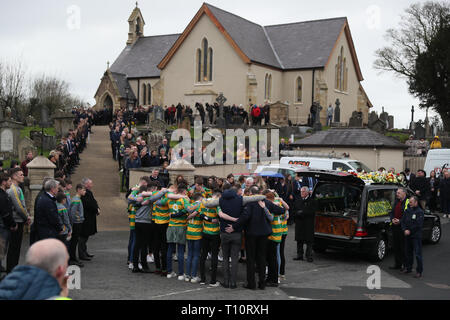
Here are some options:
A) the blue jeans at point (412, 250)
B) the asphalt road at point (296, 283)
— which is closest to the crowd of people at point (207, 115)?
the asphalt road at point (296, 283)

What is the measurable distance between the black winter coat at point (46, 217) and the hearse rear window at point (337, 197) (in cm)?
670

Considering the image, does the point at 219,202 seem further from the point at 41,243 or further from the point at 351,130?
the point at 351,130

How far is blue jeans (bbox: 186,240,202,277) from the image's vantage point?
9023mm

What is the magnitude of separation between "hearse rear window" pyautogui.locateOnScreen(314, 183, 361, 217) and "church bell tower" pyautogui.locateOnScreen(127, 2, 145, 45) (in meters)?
53.5

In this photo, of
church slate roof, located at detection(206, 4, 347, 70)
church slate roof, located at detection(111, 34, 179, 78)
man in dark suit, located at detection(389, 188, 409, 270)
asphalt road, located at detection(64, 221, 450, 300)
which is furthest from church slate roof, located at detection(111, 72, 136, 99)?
man in dark suit, located at detection(389, 188, 409, 270)

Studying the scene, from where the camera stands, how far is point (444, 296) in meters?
8.48

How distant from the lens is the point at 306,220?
11219 millimetres

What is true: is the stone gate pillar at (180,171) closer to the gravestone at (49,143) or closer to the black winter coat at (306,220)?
the black winter coat at (306,220)

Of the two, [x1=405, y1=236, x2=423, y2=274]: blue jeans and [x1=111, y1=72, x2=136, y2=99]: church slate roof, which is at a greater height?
[x1=111, y1=72, x2=136, y2=99]: church slate roof

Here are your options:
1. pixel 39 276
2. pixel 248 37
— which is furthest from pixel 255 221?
pixel 248 37

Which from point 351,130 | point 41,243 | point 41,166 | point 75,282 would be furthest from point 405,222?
point 351,130

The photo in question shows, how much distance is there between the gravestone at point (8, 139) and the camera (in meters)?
22.4

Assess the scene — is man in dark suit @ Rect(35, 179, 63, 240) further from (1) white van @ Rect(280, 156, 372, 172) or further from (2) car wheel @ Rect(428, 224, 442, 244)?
(1) white van @ Rect(280, 156, 372, 172)
